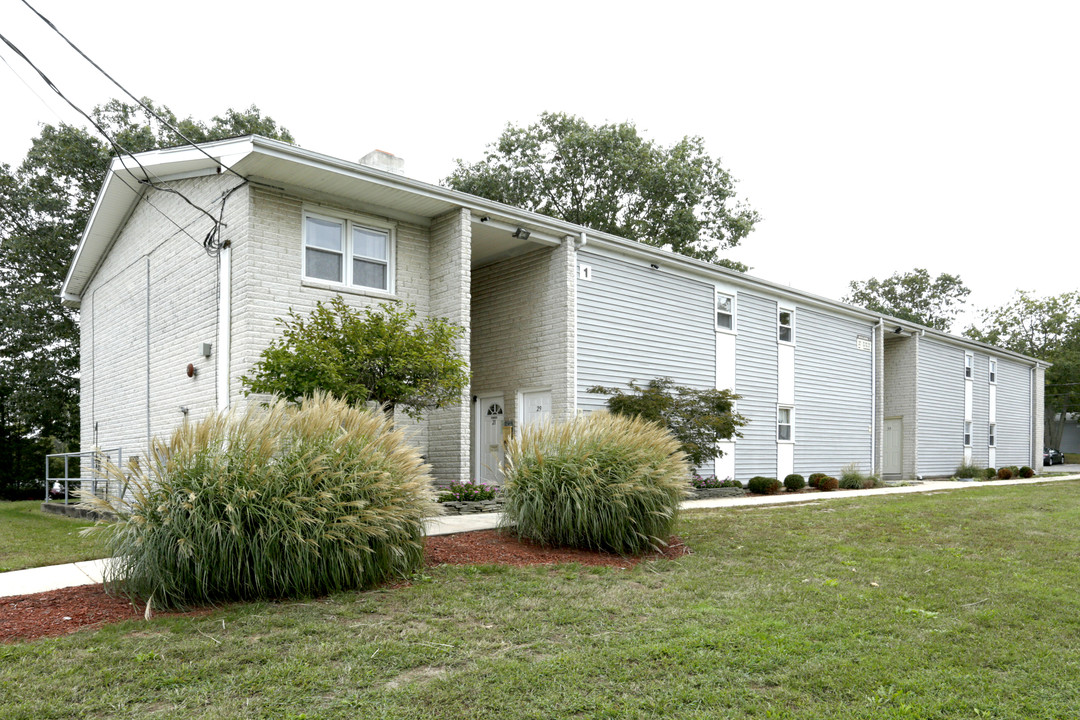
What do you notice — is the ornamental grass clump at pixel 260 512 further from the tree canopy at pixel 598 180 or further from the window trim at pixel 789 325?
the tree canopy at pixel 598 180

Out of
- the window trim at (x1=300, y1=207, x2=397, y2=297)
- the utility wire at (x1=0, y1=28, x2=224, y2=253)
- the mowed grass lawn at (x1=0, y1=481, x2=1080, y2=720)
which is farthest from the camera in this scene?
the window trim at (x1=300, y1=207, x2=397, y2=297)

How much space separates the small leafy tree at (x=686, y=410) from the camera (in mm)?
14309

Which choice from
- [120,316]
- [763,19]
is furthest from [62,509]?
[763,19]

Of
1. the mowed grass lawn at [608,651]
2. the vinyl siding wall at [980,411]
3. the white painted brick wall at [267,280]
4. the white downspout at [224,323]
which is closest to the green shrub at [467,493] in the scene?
the white painted brick wall at [267,280]

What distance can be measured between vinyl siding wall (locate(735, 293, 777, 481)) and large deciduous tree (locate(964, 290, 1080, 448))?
110 feet

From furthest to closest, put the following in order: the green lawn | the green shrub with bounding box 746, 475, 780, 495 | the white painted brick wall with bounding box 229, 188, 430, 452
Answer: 1. the green shrub with bounding box 746, 475, 780, 495
2. the white painted brick wall with bounding box 229, 188, 430, 452
3. the green lawn

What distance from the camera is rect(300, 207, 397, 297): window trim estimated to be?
1142 cm

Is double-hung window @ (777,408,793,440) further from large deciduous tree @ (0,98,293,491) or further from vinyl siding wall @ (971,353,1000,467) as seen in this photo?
large deciduous tree @ (0,98,293,491)

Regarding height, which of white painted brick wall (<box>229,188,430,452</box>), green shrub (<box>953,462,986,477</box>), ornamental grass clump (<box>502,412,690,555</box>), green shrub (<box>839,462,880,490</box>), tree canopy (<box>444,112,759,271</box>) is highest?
tree canopy (<box>444,112,759,271</box>)

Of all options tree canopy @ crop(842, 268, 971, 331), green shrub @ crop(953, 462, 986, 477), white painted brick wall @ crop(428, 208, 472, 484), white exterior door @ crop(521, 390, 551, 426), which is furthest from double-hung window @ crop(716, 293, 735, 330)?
tree canopy @ crop(842, 268, 971, 331)

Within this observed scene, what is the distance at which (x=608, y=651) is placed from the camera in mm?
4273

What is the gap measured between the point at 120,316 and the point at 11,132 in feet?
41.3

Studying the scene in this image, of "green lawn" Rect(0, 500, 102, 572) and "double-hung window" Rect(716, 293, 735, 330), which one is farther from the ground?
"double-hung window" Rect(716, 293, 735, 330)

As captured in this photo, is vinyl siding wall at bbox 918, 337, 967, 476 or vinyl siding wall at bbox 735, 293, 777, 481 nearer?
vinyl siding wall at bbox 735, 293, 777, 481
